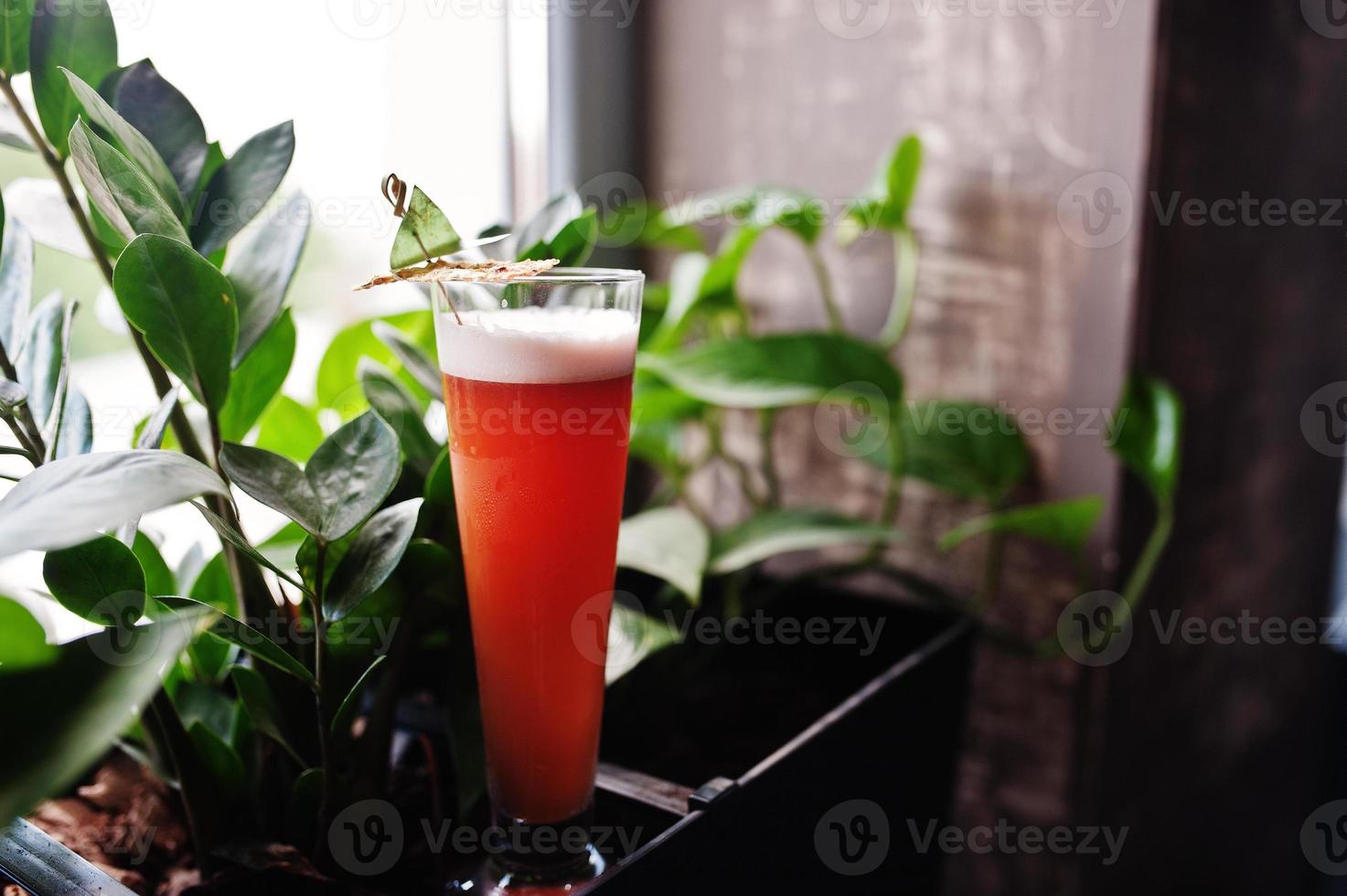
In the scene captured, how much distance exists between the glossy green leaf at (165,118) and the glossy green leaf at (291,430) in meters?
0.21

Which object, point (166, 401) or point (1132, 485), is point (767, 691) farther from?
point (166, 401)

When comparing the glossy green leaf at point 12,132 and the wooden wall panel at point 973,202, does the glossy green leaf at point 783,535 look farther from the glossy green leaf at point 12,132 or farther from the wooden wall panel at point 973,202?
the glossy green leaf at point 12,132

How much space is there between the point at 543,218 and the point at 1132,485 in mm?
656

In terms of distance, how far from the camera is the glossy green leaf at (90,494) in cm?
38

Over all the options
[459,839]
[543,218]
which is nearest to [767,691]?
[459,839]

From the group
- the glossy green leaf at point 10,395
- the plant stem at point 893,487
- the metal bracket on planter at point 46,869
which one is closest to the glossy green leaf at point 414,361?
the glossy green leaf at point 10,395

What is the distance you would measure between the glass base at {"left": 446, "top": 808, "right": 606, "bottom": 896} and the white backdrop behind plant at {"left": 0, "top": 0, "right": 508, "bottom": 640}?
36 centimetres

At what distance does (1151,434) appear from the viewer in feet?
3.20

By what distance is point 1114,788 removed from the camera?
115 centimetres

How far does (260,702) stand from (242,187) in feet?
0.97

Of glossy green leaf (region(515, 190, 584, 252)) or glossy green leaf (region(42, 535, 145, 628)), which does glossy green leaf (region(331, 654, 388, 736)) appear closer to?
glossy green leaf (region(42, 535, 145, 628))

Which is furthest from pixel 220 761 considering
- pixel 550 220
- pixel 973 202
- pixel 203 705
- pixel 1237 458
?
pixel 1237 458

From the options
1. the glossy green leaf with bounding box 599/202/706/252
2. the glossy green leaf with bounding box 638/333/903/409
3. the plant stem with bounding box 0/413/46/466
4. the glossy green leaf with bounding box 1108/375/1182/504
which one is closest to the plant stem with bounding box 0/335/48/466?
the plant stem with bounding box 0/413/46/466

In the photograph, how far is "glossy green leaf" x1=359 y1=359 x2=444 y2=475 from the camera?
2.25 feet
